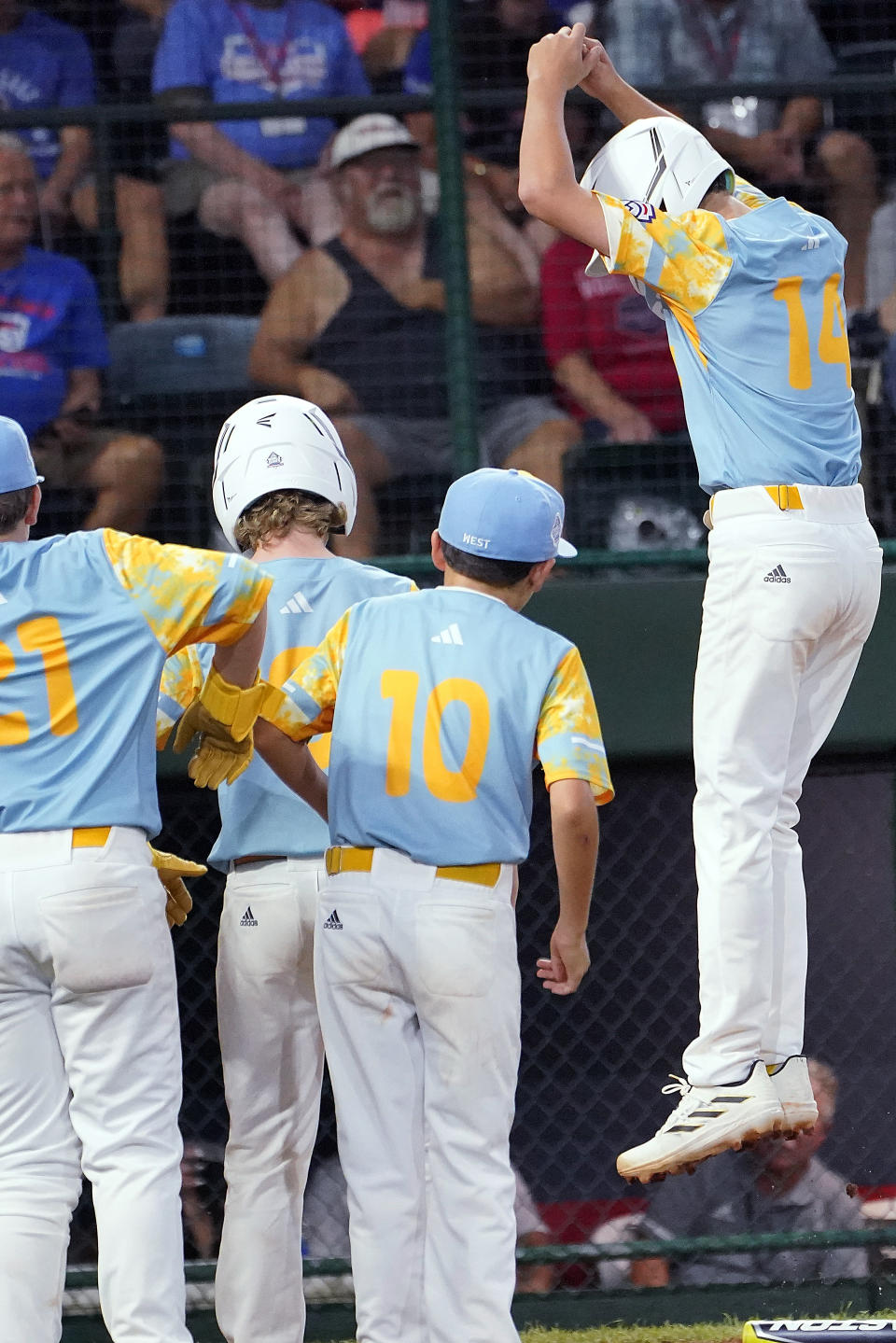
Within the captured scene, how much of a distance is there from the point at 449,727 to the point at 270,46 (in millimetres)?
3687

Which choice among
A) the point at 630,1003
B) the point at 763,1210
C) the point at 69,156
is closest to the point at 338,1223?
the point at 630,1003

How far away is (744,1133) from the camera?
4023 mm

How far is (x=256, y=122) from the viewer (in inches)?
265

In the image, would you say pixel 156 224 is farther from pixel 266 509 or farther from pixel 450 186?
pixel 266 509

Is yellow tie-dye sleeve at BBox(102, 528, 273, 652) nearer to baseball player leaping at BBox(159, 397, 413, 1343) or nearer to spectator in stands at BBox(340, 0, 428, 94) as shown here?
baseball player leaping at BBox(159, 397, 413, 1343)

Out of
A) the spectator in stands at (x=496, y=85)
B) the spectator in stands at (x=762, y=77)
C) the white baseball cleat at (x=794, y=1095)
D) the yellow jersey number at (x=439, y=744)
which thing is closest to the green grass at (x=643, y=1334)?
the white baseball cleat at (x=794, y=1095)

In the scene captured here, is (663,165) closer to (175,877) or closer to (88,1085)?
(175,877)

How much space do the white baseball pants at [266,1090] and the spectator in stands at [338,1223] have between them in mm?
1465

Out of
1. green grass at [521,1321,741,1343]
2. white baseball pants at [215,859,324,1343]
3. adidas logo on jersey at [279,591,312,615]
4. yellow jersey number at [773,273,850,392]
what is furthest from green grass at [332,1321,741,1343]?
yellow jersey number at [773,273,850,392]

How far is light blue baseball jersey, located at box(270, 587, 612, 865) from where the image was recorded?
408 cm

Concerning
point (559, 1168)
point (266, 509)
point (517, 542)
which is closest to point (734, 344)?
point (517, 542)

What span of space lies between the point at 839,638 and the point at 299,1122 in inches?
68.7

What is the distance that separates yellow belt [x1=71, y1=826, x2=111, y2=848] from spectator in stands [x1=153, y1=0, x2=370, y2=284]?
3194mm

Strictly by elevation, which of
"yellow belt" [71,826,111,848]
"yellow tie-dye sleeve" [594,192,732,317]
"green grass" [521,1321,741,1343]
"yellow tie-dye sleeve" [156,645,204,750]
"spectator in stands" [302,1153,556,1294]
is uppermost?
"yellow tie-dye sleeve" [594,192,732,317]
